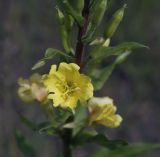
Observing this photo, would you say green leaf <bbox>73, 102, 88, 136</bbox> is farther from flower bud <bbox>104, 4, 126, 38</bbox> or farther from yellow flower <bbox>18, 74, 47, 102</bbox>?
flower bud <bbox>104, 4, 126, 38</bbox>

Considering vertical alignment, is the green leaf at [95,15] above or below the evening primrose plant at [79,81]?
above

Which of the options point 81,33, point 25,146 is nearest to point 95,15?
point 81,33

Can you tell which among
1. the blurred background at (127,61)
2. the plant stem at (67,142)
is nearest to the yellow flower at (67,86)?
the plant stem at (67,142)

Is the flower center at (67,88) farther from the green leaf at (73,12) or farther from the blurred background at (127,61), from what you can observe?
the blurred background at (127,61)

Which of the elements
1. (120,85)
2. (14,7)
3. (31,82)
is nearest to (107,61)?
(120,85)

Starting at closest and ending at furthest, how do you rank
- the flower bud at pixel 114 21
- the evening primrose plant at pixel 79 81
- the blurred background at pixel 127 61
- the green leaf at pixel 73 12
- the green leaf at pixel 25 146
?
the green leaf at pixel 73 12, the evening primrose plant at pixel 79 81, the flower bud at pixel 114 21, the green leaf at pixel 25 146, the blurred background at pixel 127 61

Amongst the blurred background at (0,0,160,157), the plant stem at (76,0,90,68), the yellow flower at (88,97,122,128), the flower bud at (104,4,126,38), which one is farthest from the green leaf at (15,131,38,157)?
the blurred background at (0,0,160,157)

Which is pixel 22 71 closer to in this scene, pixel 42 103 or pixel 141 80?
pixel 141 80
